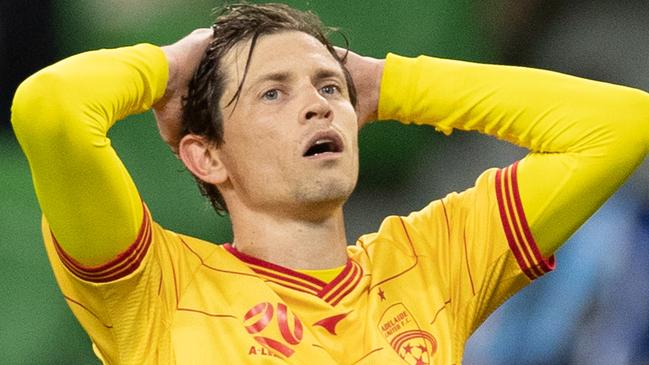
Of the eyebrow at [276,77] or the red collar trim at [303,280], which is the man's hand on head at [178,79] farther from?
the red collar trim at [303,280]

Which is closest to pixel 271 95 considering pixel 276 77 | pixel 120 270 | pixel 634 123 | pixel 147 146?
pixel 276 77

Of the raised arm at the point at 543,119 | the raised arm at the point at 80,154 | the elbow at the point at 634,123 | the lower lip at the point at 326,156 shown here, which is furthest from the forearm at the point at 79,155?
the elbow at the point at 634,123

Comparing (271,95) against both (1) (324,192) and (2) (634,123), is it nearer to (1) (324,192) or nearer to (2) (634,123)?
(1) (324,192)

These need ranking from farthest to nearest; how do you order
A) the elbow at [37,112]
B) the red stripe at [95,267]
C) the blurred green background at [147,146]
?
the blurred green background at [147,146] < the red stripe at [95,267] < the elbow at [37,112]

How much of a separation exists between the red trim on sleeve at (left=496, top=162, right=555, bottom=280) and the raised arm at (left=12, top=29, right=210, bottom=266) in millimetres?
698

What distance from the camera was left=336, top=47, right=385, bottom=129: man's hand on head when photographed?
2729mm

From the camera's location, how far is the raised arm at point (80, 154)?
85.0 inches

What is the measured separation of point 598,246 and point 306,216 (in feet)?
4.31

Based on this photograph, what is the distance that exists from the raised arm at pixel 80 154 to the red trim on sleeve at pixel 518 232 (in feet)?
2.29

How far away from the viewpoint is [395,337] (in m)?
2.44

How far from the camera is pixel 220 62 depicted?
2.62m

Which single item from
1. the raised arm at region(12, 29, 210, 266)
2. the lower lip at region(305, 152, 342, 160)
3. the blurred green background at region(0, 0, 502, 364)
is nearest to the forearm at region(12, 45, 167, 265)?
the raised arm at region(12, 29, 210, 266)

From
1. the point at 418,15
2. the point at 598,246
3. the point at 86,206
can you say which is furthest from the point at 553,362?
the point at 86,206

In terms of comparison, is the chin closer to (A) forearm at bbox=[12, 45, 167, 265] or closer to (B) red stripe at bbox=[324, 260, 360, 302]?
(B) red stripe at bbox=[324, 260, 360, 302]
